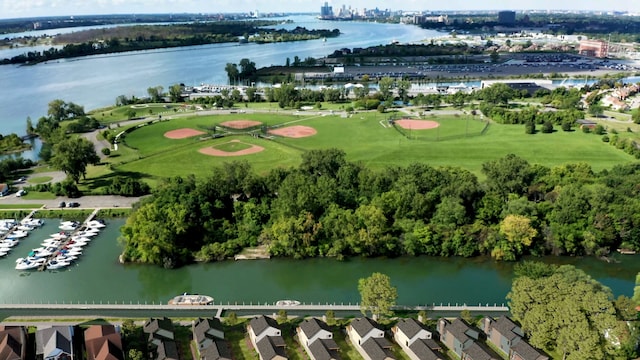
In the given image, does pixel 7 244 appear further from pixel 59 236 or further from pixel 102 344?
pixel 102 344

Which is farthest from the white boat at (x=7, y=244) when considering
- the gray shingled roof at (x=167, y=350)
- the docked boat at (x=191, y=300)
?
the gray shingled roof at (x=167, y=350)

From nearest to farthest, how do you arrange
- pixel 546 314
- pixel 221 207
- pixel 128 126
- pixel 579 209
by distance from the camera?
1. pixel 546 314
2. pixel 579 209
3. pixel 221 207
4. pixel 128 126

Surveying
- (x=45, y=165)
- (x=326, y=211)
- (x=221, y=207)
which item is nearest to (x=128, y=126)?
(x=45, y=165)

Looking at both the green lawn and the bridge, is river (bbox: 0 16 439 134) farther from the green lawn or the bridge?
the bridge

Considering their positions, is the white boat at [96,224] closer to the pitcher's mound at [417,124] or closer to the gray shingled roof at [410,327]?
the gray shingled roof at [410,327]

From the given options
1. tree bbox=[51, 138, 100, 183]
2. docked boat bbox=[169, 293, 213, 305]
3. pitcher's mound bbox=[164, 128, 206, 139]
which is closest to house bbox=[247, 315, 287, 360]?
docked boat bbox=[169, 293, 213, 305]

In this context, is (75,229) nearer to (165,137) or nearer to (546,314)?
(165,137)
